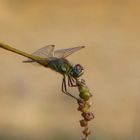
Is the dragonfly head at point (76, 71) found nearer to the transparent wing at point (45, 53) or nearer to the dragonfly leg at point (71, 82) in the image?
the dragonfly leg at point (71, 82)

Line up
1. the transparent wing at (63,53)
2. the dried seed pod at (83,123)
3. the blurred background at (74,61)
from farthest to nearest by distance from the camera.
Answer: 1. the blurred background at (74,61)
2. the transparent wing at (63,53)
3. the dried seed pod at (83,123)

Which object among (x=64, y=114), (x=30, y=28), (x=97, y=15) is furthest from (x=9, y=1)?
(x=64, y=114)

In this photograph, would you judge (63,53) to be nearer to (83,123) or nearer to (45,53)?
(45,53)

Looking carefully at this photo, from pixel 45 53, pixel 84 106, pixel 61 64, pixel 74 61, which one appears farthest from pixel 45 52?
pixel 74 61

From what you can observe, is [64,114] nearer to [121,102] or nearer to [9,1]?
[121,102]

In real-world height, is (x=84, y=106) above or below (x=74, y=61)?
below

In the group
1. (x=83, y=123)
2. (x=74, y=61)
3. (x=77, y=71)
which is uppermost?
(x=74, y=61)

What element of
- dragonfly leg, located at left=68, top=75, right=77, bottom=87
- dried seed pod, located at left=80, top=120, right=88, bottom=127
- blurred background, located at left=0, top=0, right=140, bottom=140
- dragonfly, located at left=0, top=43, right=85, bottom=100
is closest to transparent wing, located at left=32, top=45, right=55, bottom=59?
dragonfly, located at left=0, top=43, right=85, bottom=100

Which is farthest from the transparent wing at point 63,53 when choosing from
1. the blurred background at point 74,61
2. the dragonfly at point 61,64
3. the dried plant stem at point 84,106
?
the blurred background at point 74,61
